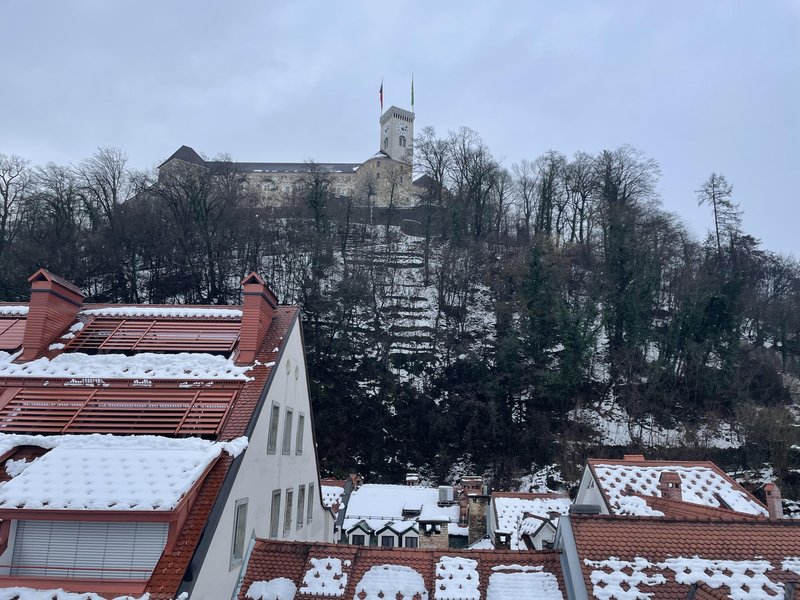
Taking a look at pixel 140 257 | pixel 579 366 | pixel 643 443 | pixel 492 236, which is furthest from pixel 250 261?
pixel 643 443

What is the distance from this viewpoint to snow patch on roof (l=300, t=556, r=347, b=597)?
360 inches

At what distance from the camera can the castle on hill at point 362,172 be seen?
76.0m

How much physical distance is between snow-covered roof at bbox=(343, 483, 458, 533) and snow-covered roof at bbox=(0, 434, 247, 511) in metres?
17.9

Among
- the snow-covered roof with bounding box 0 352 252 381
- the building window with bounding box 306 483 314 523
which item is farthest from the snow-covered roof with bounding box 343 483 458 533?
the snow-covered roof with bounding box 0 352 252 381

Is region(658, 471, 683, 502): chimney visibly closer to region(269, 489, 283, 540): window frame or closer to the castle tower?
region(269, 489, 283, 540): window frame

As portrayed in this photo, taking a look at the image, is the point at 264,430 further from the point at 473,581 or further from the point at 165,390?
the point at 473,581

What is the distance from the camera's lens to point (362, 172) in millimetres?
88062

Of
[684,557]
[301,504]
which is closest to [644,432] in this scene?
[301,504]

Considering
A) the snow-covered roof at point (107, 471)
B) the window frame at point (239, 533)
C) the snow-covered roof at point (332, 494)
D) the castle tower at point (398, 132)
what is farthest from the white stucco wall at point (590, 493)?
the castle tower at point (398, 132)

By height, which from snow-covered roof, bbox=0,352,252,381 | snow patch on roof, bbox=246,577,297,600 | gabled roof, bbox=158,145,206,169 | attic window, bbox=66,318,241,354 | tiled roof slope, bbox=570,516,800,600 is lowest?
snow patch on roof, bbox=246,577,297,600

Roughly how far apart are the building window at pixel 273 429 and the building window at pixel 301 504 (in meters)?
2.72

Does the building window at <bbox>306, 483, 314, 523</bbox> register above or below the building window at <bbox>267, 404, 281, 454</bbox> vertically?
below

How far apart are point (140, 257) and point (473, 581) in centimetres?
4696

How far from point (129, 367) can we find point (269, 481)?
3.86 meters
